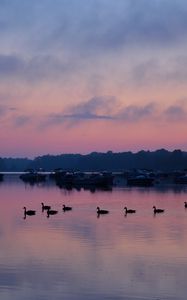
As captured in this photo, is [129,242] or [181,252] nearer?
[181,252]

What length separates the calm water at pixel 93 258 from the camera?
71.7 feet

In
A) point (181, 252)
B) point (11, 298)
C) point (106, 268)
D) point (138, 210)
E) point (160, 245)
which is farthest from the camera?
point (138, 210)

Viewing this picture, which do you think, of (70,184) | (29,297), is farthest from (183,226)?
(70,184)

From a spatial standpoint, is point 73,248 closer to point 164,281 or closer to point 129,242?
point 129,242

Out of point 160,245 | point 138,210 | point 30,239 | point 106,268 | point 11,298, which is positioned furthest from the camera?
point 138,210

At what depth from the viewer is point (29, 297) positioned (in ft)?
68.3

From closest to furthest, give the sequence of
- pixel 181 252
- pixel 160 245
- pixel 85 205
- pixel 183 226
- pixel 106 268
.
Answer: pixel 106 268 → pixel 181 252 → pixel 160 245 → pixel 183 226 → pixel 85 205

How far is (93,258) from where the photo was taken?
28.5 metres

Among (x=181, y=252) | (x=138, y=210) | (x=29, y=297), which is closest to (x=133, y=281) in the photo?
(x=29, y=297)

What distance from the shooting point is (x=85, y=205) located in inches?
2648

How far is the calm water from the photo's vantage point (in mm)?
21859

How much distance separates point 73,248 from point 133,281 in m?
8.89

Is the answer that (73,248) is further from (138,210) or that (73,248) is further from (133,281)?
(138,210)

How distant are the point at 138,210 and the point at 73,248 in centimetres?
2918
